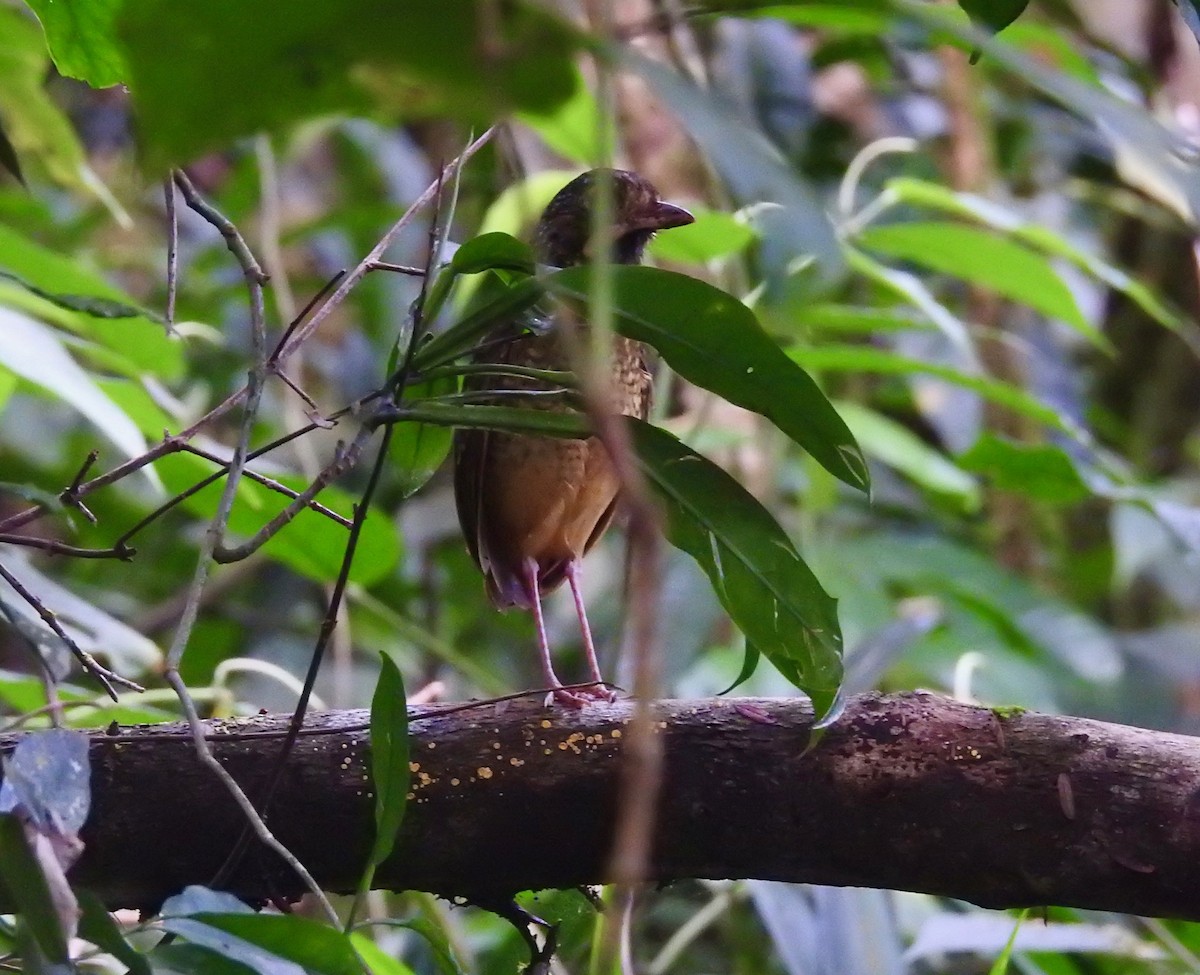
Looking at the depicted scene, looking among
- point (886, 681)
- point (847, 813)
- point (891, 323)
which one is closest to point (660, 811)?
point (847, 813)

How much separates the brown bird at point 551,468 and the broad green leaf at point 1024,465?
2.04 ft

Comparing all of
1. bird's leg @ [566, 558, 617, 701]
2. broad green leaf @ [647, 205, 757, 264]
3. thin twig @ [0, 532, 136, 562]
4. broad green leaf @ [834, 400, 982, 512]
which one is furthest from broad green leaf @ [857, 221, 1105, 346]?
thin twig @ [0, 532, 136, 562]

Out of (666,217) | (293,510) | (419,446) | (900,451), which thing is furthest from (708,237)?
(293,510)

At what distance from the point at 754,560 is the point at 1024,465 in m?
1.32

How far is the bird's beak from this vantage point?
8.00 ft

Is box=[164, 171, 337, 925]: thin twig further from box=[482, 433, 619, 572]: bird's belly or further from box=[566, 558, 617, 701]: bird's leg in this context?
box=[482, 433, 619, 572]: bird's belly

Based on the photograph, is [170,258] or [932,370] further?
[932,370]

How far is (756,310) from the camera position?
2.42 metres

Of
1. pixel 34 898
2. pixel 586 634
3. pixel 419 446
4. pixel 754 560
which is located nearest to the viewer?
pixel 34 898

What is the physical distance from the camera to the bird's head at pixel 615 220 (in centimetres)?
244

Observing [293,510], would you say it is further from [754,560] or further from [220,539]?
[754,560]

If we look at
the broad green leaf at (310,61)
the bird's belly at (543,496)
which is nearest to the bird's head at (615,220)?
the bird's belly at (543,496)

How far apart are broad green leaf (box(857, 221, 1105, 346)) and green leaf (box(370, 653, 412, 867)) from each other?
63.4 inches

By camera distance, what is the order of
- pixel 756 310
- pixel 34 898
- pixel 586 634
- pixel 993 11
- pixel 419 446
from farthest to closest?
pixel 586 634
pixel 756 310
pixel 419 446
pixel 993 11
pixel 34 898
